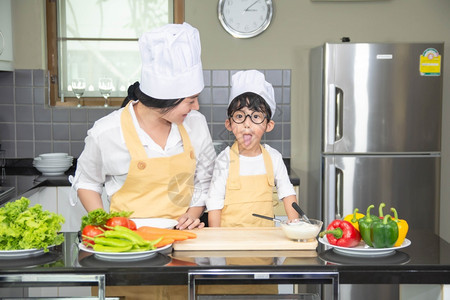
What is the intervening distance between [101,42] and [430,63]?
2.27m

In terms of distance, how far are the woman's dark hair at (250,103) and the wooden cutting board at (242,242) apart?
1.90 feet

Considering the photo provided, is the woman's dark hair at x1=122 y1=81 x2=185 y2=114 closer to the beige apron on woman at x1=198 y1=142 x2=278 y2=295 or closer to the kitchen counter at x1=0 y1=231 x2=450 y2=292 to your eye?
the beige apron on woman at x1=198 y1=142 x2=278 y2=295

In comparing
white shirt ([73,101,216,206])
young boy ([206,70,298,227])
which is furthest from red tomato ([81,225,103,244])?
young boy ([206,70,298,227])

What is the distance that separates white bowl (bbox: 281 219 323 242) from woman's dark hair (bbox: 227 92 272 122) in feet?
2.06

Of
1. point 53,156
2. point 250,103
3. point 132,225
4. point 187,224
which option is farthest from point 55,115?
point 132,225

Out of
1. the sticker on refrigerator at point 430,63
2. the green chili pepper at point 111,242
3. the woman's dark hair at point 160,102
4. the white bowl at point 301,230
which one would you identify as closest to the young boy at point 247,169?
the woman's dark hair at point 160,102

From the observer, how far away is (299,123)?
440 centimetres

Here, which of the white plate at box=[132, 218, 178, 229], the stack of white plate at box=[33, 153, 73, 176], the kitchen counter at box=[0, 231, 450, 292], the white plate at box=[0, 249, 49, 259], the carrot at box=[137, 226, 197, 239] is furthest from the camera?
the stack of white plate at box=[33, 153, 73, 176]

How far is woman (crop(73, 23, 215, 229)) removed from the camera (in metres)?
2.13

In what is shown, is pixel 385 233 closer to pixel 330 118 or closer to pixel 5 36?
pixel 330 118

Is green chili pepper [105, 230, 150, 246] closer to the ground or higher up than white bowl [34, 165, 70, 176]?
higher up

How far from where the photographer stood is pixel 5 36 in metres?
4.04

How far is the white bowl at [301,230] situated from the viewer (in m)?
1.88

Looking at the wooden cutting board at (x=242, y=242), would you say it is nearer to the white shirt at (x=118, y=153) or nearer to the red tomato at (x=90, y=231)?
the red tomato at (x=90, y=231)
